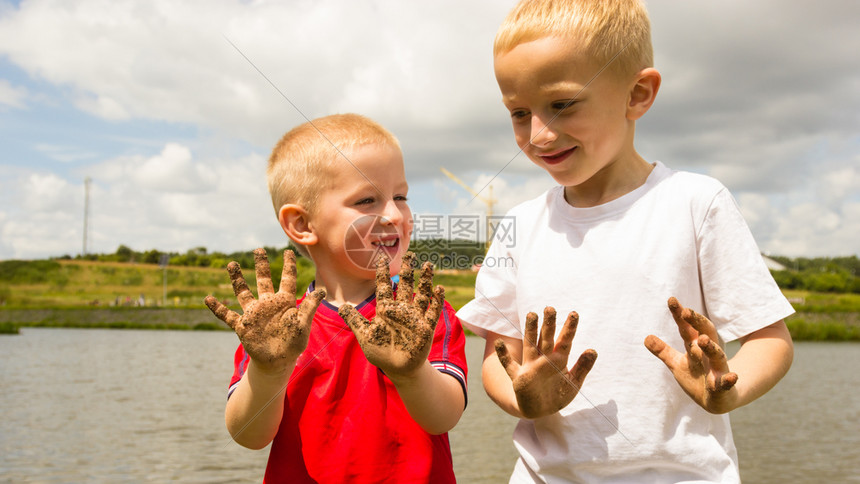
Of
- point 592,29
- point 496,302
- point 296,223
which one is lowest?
point 496,302

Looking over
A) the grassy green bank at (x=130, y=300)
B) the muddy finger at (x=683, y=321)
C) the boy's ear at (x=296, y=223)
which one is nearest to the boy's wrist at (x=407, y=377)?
the muddy finger at (x=683, y=321)

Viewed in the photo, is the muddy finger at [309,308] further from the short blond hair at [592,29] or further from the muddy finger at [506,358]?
the short blond hair at [592,29]

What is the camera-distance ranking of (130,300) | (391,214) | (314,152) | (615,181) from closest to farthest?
(615,181)
(391,214)
(314,152)
(130,300)

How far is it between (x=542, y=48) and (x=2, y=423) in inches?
845

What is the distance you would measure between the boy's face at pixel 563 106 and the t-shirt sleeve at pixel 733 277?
17.8 inches

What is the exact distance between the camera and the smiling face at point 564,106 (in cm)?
204

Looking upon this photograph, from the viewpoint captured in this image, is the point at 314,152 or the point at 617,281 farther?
the point at 314,152

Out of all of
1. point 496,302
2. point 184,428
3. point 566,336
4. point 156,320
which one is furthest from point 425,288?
point 156,320

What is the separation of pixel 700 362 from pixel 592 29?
117 cm

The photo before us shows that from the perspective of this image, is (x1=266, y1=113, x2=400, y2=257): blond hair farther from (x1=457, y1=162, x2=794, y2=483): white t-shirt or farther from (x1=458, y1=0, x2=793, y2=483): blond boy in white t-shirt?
(x1=457, y1=162, x2=794, y2=483): white t-shirt

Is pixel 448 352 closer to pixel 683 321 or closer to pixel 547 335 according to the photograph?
pixel 547 335

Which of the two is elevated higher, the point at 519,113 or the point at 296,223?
the point at 519,113

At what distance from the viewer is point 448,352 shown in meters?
2.56

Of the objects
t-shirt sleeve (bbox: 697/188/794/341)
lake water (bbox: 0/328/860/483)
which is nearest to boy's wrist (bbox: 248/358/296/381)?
t-shirt sleeve (bbox: 697/188/794/341)
